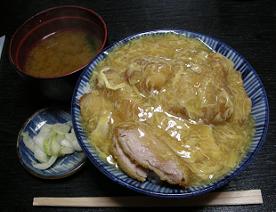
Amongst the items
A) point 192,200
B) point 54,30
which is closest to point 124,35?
point 54,30

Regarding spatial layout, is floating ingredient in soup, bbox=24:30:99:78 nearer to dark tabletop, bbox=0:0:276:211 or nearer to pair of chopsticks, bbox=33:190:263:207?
dark tabletop, bbox=0:0:276:211

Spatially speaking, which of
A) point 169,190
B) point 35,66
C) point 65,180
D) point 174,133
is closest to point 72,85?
point 35,66

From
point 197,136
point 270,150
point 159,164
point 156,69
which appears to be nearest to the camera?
point 159,164

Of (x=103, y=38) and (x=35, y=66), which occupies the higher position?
(x=103, y=38)

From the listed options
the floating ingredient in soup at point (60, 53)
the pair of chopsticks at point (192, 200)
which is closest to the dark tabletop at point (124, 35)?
the pair of chopsticks at point (192, 200)

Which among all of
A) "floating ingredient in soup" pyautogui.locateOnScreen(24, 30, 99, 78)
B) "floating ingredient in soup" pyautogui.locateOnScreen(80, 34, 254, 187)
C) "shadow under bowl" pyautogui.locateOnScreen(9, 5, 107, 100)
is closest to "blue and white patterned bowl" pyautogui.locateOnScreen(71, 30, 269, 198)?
"floating ingredient in soup" pyautogui.locateOnScreen(80, 34, 254, 187)

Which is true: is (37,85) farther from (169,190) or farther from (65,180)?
(169,190)

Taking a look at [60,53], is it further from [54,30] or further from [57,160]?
[57,160]
